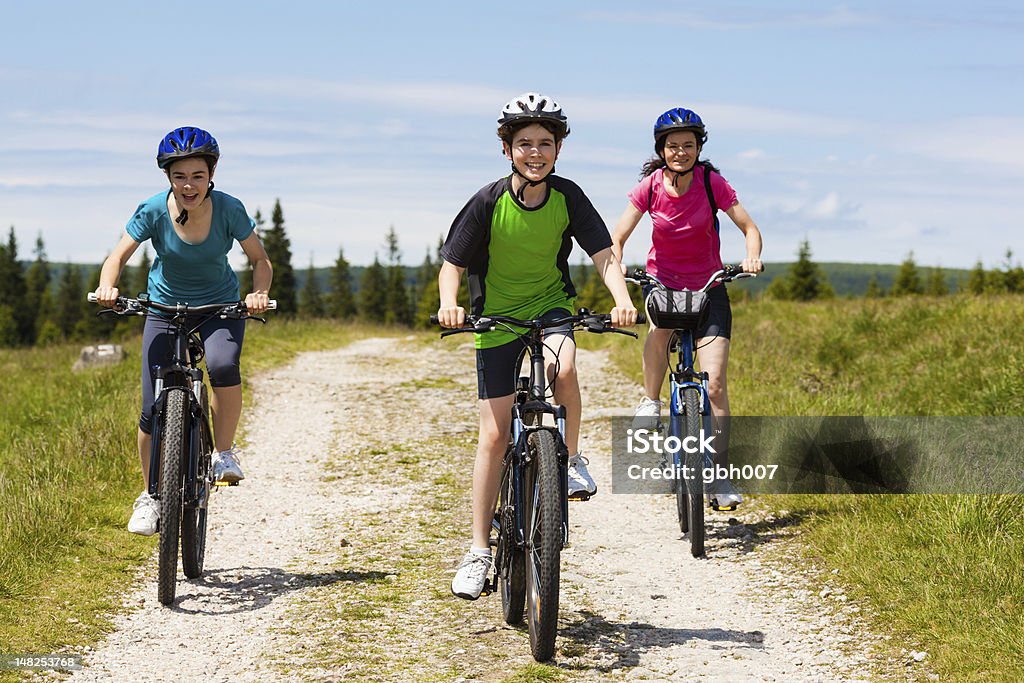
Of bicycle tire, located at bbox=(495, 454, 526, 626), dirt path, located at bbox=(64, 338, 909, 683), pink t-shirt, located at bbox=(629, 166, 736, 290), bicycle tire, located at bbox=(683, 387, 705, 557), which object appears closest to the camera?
dirt path, located at bbox=(64, 338, 909, 683)

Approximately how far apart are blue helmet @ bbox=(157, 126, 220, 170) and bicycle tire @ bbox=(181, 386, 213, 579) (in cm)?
143

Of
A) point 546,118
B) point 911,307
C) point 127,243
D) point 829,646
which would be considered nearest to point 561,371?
point 546,118

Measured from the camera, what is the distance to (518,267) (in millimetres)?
5074

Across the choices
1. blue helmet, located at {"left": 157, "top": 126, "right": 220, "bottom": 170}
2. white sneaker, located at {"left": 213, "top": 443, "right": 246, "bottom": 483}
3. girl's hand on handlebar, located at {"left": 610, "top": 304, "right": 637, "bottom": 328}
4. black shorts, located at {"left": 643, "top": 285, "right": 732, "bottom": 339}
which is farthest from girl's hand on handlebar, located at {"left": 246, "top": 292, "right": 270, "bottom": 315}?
black shorts, located at {"left": 643, "top": 285, "right": 732, "bottom": 339}

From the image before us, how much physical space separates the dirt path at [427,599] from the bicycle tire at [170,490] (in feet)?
0.68

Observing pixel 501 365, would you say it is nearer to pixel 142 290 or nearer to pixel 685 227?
pixel 685 227

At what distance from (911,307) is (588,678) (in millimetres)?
14167

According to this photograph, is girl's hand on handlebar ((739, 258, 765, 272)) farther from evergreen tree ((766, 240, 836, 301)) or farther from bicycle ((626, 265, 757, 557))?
evergreen tree ((766, 240, 836, 301))

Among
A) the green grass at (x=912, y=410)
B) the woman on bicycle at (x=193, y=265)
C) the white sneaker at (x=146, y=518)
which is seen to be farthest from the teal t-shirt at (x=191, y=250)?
the green grass at (x=912, y=410)

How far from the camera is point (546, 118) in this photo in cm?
486

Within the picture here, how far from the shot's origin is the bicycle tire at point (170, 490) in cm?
556

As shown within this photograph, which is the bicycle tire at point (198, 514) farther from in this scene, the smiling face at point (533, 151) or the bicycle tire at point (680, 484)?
the bicycle tire at point (680, 484)

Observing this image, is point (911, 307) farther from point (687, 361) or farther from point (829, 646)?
point (829, 646)

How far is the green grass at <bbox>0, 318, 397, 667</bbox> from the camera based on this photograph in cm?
546
